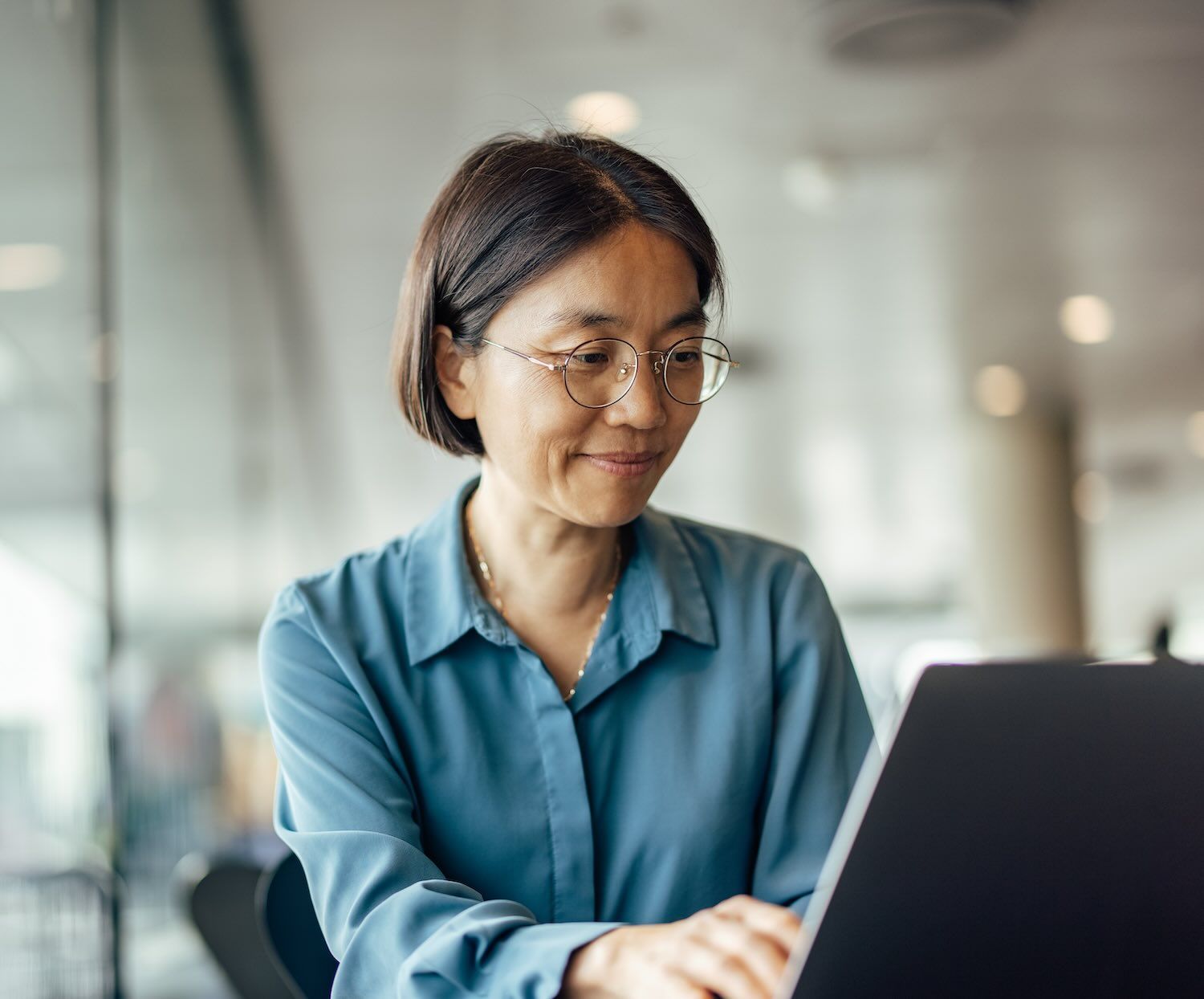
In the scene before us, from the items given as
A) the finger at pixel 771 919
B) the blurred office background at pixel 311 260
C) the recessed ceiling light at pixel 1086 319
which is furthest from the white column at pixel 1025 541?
the finger at pixel 771 919

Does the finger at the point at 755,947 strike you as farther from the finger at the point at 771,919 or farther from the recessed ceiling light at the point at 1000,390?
the recessed ceiling light at the point at 1000,390

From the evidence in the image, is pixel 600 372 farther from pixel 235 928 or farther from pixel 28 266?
pixel 28 266

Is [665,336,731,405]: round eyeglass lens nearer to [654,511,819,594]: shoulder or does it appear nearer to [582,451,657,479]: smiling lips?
[582,451,657,479]: smiling lips

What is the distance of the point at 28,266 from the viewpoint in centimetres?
255

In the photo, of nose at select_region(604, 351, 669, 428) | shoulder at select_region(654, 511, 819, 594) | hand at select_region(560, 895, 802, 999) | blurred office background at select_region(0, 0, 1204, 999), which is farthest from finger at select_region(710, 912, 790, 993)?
shoulder at select_region(654, 511, 819, 594)

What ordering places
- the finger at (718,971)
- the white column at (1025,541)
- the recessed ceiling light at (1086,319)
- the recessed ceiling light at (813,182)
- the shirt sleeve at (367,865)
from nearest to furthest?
1. the finger at (718,971)
2. the shirt sleeve at (367,865)
3. the recessed ceiling light at (813,182)
4. the recessed ceiling light at (1086,319)
5. the white column at (1025,541)

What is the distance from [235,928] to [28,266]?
1778 millimetres

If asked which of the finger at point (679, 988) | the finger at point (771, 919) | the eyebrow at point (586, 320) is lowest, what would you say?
the finger at point (679, 988)

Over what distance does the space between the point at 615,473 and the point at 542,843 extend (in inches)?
13.2

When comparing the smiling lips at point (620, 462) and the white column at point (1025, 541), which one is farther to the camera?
the white column at point (1025, 541)

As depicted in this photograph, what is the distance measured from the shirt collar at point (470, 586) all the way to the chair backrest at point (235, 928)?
33cm

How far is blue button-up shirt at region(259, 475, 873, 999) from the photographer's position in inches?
43.1

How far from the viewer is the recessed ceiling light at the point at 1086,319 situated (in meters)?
7.43

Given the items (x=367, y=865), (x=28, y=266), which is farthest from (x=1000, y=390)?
(x=367, y=865)
